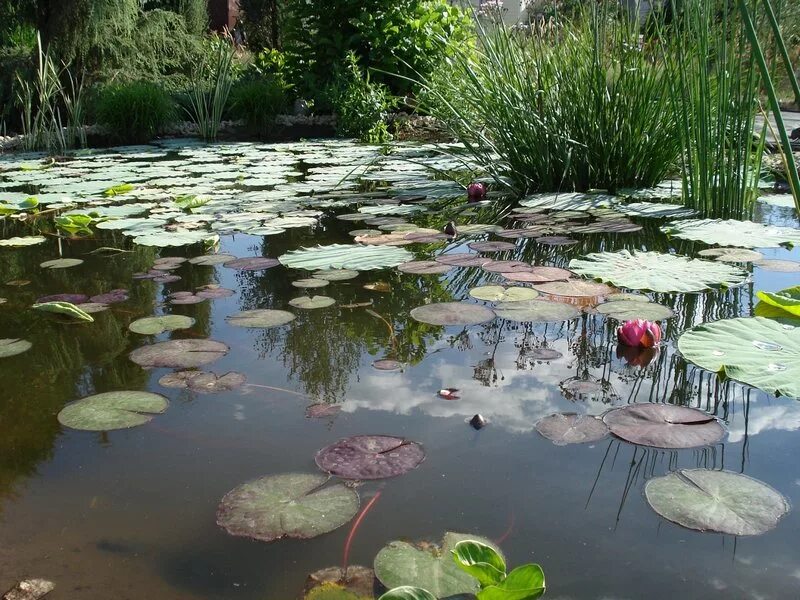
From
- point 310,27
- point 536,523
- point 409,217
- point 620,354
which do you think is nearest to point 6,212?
point 409,217

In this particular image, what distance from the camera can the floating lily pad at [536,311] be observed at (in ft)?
5.94

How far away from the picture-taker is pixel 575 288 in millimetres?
2033

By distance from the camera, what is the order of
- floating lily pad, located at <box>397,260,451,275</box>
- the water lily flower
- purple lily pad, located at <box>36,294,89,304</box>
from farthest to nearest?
1. the water lily flower
2. floating lily pad, located at <box>397,260,451,275</box>
3. purple lily pad, located at <box>36,294,89,304</box>

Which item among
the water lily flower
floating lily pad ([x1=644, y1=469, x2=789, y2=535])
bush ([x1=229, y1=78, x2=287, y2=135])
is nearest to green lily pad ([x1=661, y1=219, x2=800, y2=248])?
the water lily flower

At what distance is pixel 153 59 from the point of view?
861cm

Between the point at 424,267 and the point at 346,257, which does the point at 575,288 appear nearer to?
the point at 424,267

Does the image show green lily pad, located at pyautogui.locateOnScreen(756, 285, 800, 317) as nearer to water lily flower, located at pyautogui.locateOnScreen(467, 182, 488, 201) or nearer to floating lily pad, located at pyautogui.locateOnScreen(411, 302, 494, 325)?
floating lily pad, located at pyautogui.locateOnScreen(411, 302, 494, 325)

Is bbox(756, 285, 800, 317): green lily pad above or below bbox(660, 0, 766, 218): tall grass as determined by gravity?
below

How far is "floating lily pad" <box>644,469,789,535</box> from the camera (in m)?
1.00

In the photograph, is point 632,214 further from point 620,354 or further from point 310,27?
point 310,27

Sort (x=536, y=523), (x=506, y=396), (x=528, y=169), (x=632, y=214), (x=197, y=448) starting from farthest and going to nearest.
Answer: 1. (x=528, y=169)
2. (x=632, y=214)
3. (x=506, y=396)
4. (x=197, y=448)
5. (x=536, y=523)

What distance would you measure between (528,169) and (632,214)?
0.77m

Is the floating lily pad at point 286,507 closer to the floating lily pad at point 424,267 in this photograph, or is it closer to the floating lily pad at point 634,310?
the floating lily pad at point 634,310

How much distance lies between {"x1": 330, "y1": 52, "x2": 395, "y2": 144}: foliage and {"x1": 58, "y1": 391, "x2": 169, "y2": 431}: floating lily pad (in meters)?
5.67
